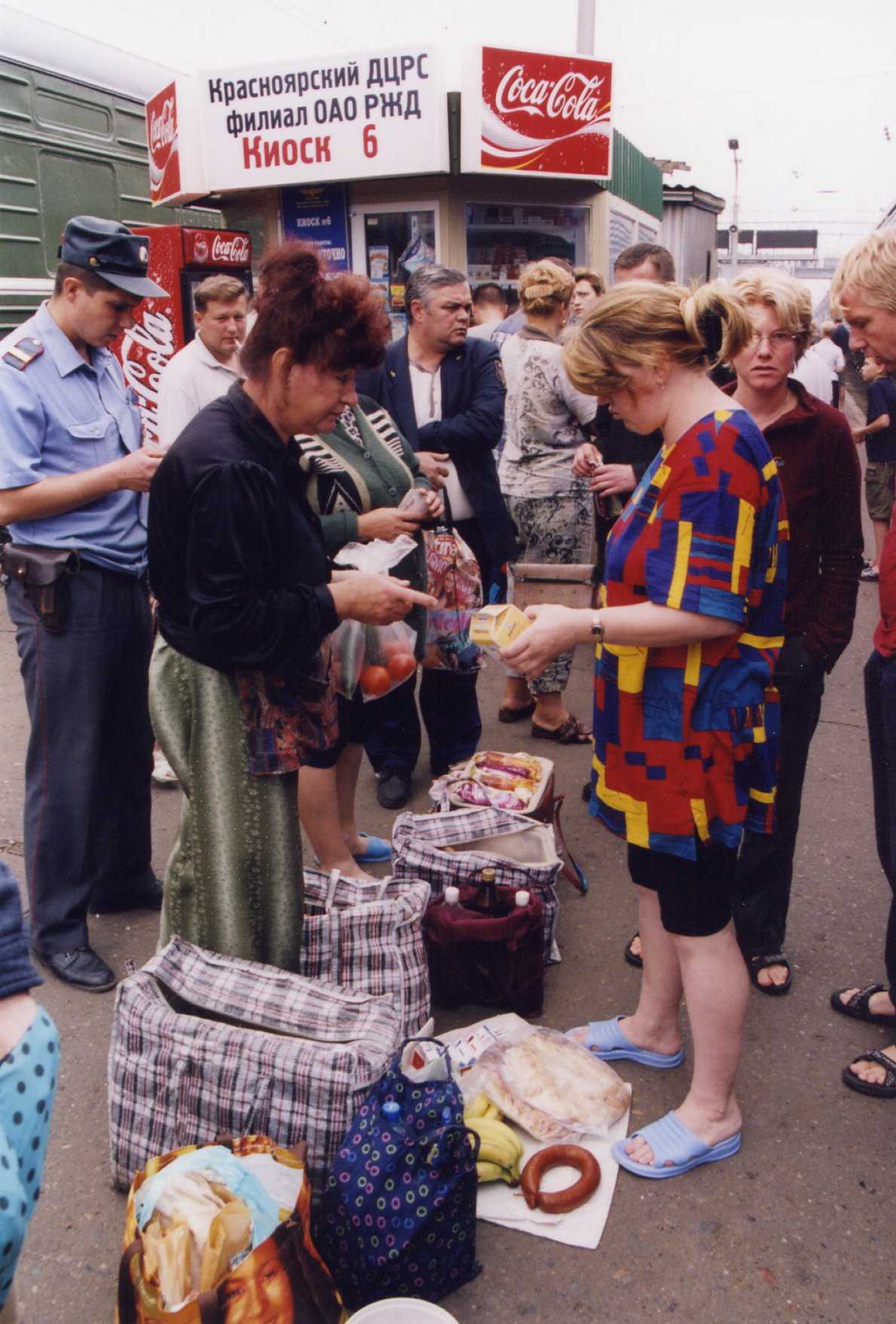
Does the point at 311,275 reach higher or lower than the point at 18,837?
higher

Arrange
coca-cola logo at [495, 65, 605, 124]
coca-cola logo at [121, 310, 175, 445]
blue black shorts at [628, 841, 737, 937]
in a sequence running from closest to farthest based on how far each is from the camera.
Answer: blue black shorts at [628, 841, 737, 937]
coca-cola logo at [121, 310, 175, 445]
coca-cola logo at [495, 65, 605, 124]

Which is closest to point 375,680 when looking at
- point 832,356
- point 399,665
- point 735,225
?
point 399,665

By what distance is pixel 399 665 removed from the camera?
10.1 ft

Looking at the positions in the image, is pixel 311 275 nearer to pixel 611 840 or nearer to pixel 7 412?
pixel 7 412

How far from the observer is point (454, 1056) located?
2650 millimetres

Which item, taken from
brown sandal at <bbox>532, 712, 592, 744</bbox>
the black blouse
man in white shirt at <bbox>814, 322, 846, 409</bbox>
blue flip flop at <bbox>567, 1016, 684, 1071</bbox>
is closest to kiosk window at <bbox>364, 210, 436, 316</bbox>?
man in white shirt at <bbox>814, 322, 846, 409</bbox>

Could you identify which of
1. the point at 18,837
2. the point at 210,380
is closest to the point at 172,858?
the point at 18,837

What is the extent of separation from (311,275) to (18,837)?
2.81 m

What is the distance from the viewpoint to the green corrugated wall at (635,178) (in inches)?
403

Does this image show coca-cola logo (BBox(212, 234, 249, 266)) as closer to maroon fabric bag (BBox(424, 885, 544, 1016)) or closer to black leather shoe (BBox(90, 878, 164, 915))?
black leather shoe (BBox(90, 878, 164, 915))

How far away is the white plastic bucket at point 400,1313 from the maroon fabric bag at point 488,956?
107 cm

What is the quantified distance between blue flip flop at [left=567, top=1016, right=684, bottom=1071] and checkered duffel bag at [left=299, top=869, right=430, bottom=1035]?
45 centimetres

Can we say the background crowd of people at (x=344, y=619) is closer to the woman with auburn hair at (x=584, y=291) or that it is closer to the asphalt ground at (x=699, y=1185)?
the asphalt ground at (x=699, y=1185)

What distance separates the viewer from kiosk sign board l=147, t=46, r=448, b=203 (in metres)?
8.01
